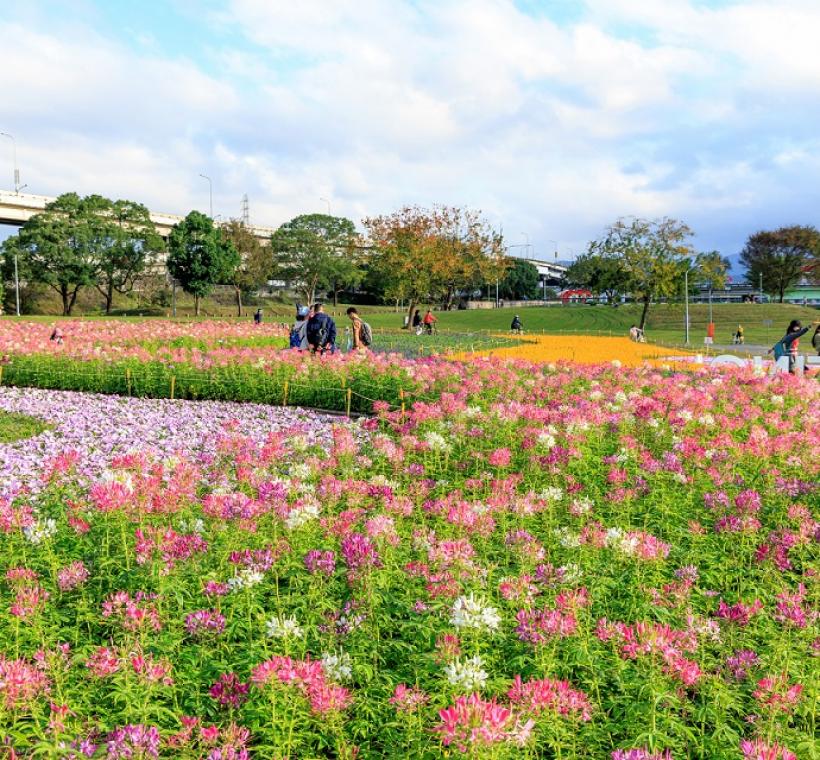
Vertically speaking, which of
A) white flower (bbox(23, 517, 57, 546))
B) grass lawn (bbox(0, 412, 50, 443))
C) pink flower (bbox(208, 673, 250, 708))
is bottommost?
grass lawn (bbox(0, 412, 50, 443))

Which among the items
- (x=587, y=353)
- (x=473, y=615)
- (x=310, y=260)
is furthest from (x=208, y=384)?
(x=310, y=260)

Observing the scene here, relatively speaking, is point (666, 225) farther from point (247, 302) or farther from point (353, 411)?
point (247, 302)

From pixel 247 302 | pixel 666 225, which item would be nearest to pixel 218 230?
pixel 247 302

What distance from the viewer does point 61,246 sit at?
59656 mm

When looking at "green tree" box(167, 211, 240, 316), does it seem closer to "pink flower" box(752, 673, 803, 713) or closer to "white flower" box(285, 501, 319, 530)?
"white flower" box(285, 501, 319, 530)

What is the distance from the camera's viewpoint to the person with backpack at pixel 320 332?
50.8 feet

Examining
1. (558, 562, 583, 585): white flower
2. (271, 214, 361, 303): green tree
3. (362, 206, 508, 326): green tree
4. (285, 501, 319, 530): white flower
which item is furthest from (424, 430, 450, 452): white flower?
(271, 214, 361, 303): green tree

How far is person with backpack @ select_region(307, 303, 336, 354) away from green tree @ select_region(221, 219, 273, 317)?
55.8 m

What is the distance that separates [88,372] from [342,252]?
6916cm

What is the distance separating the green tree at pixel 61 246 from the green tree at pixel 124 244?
2.29 feet

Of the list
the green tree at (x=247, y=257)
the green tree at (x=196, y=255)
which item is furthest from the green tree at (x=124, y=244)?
the green tree at (x=247, y=257)

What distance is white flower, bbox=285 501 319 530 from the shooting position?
4.00 m

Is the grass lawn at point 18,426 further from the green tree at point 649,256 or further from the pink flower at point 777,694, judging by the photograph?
the green tree at point 649,256

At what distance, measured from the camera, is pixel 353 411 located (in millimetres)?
13164
